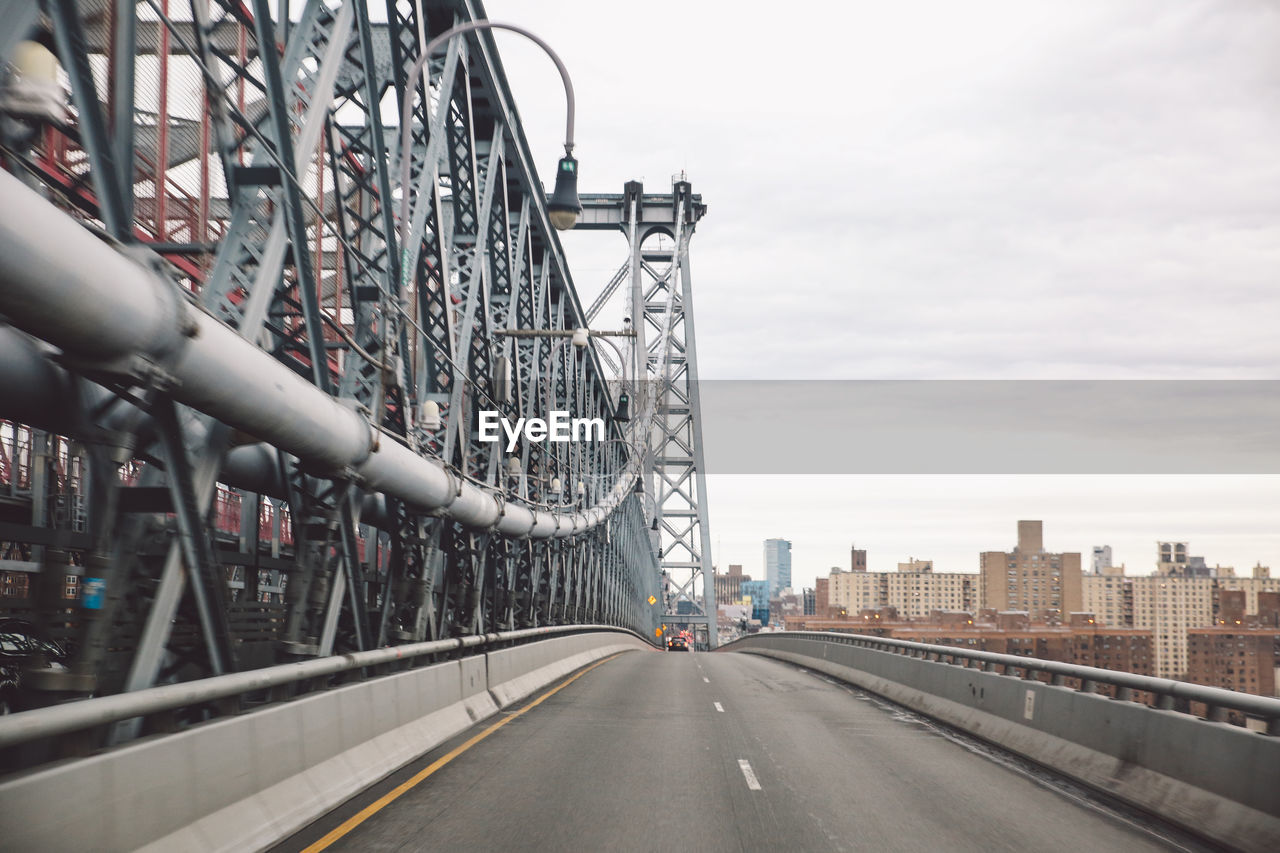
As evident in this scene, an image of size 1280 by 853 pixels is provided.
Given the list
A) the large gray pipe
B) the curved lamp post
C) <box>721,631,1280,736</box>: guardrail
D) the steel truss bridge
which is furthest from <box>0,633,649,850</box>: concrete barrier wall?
<box>721,631,1280,736</box>: guardrail

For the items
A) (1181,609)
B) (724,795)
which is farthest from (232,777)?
(1181,609)

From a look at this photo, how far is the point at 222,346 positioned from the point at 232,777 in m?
2.76

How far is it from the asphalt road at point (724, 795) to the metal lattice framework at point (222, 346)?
1.96 m

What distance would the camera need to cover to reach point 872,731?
14805mm

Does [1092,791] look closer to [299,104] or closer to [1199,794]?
[1199,794]

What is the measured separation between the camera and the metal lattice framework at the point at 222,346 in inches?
250

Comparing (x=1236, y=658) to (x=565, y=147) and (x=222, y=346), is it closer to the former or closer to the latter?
(x=222, y=346)

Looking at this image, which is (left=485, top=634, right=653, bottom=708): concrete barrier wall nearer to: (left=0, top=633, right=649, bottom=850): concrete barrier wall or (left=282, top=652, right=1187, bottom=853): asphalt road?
(left=282, top=652, right=1187, bottom=853): asphalt road

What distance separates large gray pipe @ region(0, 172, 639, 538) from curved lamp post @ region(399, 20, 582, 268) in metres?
4.12

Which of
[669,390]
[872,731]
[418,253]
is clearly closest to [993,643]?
[872,731]

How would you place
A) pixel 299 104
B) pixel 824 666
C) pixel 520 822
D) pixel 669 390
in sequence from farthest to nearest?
pixel 669 390 < pixel 824 666 < pixel 299 104 < pixel 520 822

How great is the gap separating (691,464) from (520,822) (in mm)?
91928

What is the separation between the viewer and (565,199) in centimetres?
1473

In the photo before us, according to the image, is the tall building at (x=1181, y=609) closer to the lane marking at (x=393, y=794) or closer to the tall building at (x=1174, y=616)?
the tall building at (x=1174, y=616)
